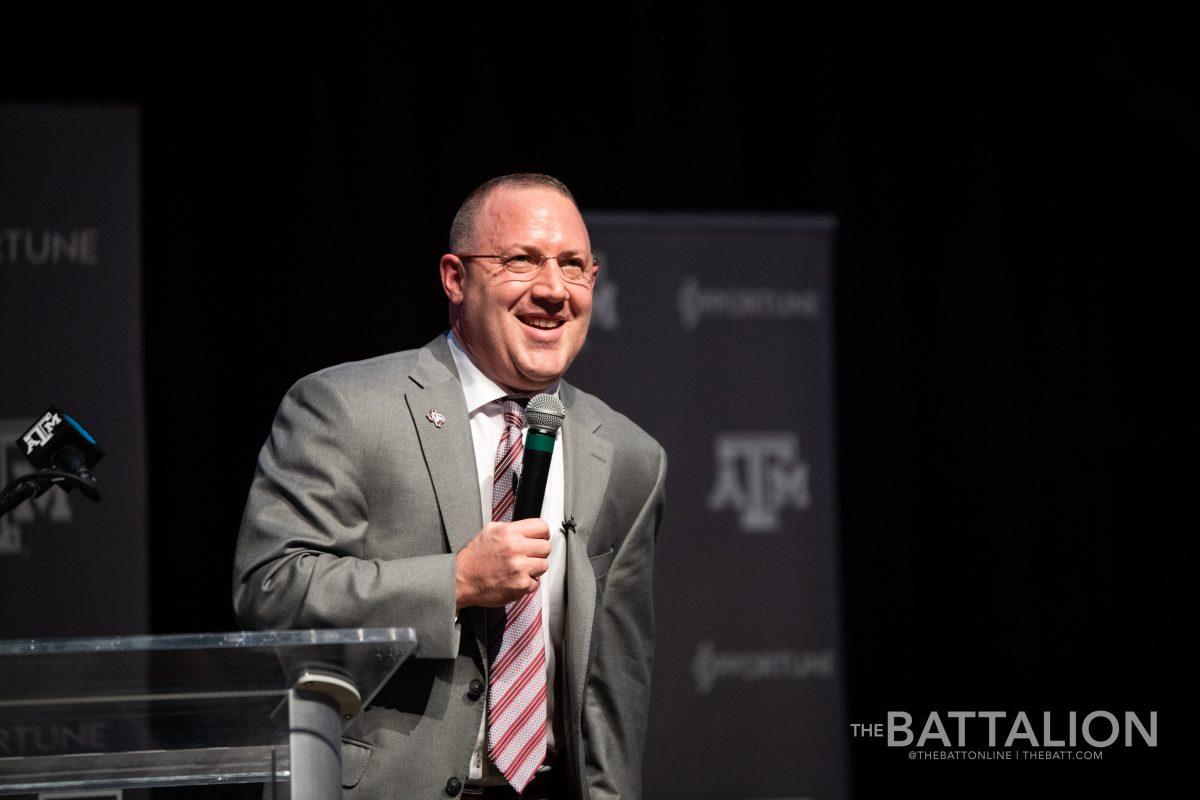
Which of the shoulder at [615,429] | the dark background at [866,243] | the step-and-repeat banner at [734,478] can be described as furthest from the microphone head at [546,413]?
the dark background at [866,243]

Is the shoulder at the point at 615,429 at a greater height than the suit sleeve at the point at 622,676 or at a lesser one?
greater

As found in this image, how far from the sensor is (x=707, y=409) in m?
4.05

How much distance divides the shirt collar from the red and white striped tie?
16 cm

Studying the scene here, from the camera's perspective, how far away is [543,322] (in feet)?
7.53

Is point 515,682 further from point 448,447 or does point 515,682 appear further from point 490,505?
point 448,447

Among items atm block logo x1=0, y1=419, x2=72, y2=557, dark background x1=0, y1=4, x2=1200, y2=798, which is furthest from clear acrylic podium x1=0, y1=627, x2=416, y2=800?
dark background x1=0, y1=4, x2=1200, y2=798

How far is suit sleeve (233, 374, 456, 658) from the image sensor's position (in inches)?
77.3

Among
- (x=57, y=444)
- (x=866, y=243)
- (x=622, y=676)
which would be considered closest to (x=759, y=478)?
(x=866, y=243)

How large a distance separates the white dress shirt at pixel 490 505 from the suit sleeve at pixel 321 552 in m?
0.22

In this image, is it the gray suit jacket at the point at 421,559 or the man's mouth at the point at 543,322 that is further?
the man's mouth at the point at 543,322

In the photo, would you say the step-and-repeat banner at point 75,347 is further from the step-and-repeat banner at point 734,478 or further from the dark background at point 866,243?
the step-and-repeat banner at point 734,478

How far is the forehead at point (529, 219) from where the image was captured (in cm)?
229

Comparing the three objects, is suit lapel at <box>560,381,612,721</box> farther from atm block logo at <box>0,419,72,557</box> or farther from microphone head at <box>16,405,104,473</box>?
atm block logo at <box>0,419,72,557</box>

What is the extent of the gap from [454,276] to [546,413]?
0.49 meters
